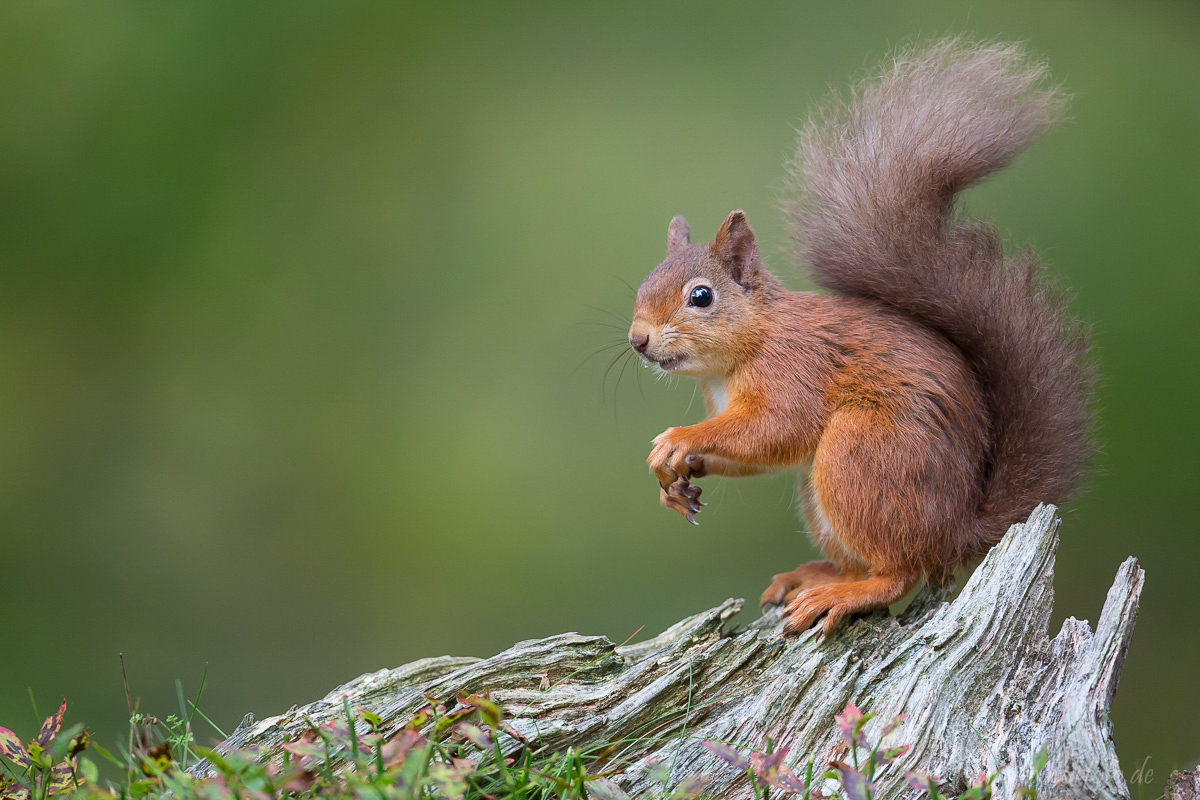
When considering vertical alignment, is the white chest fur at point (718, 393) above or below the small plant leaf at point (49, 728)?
above

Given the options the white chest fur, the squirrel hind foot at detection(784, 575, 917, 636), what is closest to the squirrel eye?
the white chest fur

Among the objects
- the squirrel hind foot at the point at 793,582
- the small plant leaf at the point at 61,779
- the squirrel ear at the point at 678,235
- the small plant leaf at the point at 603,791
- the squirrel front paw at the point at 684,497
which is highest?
the squirrel ear at the point at 678,235

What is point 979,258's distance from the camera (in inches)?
73.1

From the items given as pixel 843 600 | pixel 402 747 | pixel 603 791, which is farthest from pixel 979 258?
pixel 402 747

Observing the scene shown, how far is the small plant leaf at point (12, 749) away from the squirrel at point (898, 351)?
1.06 metres

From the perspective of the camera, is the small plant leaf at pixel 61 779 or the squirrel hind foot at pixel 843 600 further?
the squirrel hind foot at pixel 843 600

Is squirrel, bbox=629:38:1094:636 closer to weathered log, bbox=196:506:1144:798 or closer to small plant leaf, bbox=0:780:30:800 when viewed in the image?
weathered log, bbox=196:506:1144:798

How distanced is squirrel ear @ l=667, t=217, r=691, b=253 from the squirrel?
0.48 ft

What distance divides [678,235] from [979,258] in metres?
0.61

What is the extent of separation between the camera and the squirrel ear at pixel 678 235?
210 cm

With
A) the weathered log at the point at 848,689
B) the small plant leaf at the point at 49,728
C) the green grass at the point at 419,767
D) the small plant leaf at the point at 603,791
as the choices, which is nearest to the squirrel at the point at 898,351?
the weathered log at the point at 848,689

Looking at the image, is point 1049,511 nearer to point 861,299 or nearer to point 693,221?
point 861,299

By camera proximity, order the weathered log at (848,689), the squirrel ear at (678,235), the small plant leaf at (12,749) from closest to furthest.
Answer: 1. the small plant leaf at (12,749)
2. the weathered log at (848,689)
3. the squirrel ear at (678,235)

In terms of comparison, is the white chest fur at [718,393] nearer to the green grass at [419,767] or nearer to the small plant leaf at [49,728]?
the green grass at [419,767]
